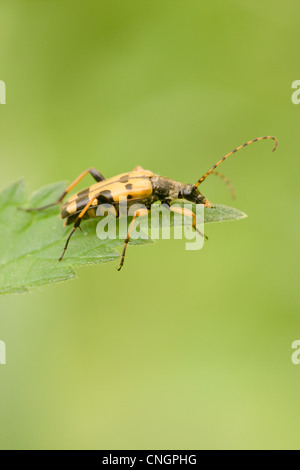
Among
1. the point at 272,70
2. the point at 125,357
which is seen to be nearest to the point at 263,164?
the point at 272,70

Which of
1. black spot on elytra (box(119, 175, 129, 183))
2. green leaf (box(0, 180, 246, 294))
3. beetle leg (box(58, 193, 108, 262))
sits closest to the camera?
green leaf (box(0, 180, 246, 294))

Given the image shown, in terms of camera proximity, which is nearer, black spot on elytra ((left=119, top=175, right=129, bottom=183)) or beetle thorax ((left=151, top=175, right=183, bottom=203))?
black spot on elytra ((left=119, top=175, right=129, bottom=183))

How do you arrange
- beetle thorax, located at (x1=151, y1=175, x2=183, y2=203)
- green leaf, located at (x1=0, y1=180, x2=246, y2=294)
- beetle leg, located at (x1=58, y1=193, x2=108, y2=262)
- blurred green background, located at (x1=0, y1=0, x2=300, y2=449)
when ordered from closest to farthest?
green leaf, located at (x1=0, y1=180, x2=246, y2=294) → beetle leg, located at (x1=58, y1=193, x2=108, y2=262) → beetle thorax, located at (x1=151, y1=175, x2=183, y2=203) → blurred green background, located at (x1=0, y1=0, x2=300, y2=449)

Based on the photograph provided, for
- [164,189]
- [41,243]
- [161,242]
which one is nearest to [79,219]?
[41,243]

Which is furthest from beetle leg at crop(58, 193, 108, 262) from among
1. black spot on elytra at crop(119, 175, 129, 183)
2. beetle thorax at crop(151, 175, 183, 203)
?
beetle thorax at crop(151, 175, 183, 203)

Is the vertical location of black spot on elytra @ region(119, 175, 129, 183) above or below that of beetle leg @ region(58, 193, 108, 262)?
above

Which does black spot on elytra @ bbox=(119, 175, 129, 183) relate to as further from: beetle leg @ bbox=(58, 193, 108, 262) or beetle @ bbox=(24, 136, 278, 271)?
beetle leg @ bbox=(58, 193, 108, 262)

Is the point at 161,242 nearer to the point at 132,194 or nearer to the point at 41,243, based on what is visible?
the point at 132,194

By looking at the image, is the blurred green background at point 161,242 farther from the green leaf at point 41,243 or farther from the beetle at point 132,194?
the green leaf at point 41,243
